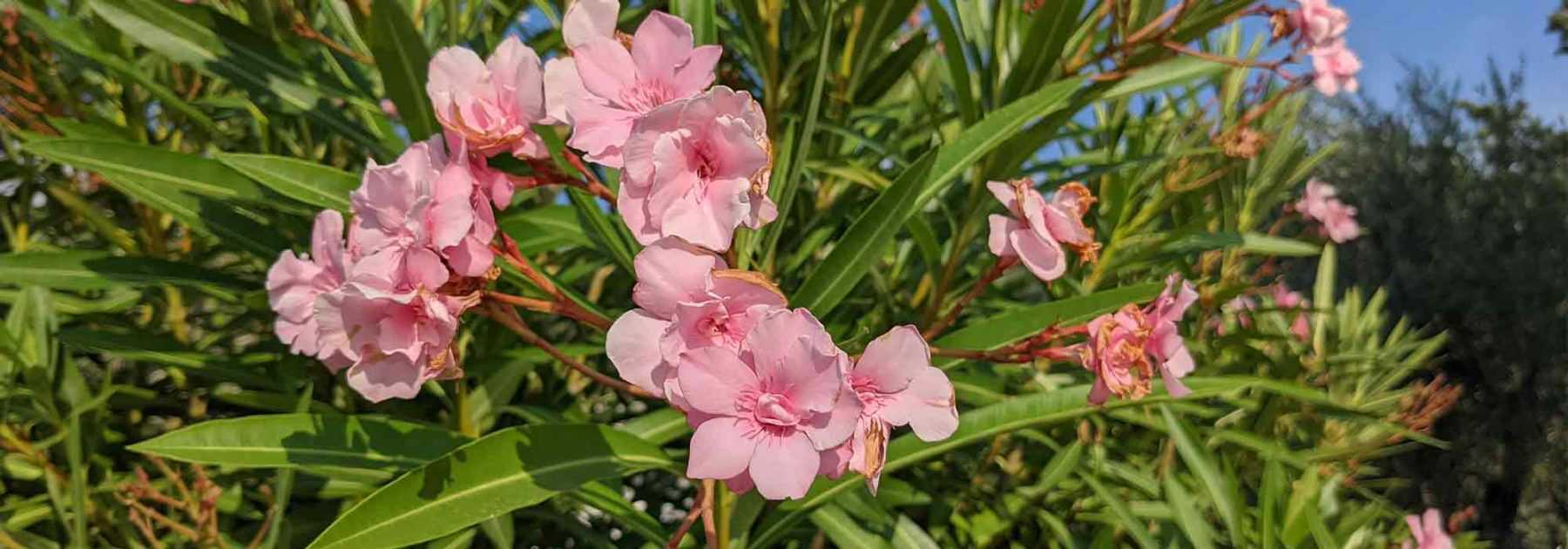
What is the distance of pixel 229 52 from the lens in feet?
3.47

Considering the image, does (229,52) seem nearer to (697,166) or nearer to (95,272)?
(95,272)

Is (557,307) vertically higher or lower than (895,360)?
lower

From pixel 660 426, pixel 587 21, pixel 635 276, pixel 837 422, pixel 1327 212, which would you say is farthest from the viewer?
pixel 1327 212

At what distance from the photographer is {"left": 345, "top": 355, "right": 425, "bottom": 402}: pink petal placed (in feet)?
2.48

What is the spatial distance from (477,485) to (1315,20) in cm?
133

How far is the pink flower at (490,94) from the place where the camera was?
0.75 metres

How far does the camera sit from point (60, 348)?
4.18ft

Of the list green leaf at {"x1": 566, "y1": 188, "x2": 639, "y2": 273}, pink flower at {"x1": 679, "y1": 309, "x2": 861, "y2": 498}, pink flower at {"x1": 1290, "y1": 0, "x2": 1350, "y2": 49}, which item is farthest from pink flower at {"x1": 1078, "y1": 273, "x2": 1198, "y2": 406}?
pink flower at {"x1": 1290, "y1": 0, "x2": 1350, "y2": 49}

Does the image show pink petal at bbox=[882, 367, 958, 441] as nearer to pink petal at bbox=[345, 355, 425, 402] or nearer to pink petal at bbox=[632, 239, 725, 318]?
pink petal at bbox=[632, 239, 725, 318]

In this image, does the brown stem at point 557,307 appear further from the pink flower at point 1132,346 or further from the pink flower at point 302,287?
the pink flower at point 1132,346

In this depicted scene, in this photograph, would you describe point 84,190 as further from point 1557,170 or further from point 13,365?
point 1557,170

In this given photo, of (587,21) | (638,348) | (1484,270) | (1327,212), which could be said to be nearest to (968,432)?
(638,348)

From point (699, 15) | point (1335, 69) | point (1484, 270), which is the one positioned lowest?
point (1484, 270)

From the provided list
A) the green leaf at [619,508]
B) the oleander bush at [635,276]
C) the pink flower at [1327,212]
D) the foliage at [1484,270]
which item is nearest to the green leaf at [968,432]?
the oleander bush at [635,276]
